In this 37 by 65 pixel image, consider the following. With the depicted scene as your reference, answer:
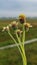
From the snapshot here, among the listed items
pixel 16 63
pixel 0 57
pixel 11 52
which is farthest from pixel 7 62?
Result: pixel 11 52

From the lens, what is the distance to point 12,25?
58.5 inches

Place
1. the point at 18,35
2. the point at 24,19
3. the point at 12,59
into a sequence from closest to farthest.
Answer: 1. the point at 24,19
2. the point at 18,35
3. the point at 12,59

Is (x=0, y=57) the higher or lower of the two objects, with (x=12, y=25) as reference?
lower

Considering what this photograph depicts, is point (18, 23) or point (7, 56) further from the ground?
point (18, 23)

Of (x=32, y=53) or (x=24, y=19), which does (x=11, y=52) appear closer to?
(x=32, y=53)

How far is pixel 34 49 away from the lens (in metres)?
16.5

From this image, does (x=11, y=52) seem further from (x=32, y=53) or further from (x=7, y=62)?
(x=7, y=62)

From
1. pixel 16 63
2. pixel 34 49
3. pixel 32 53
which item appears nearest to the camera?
pixel 16 63

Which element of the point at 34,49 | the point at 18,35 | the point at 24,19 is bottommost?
the point at 34,49

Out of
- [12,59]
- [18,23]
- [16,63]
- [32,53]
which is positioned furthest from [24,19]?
[32,53]

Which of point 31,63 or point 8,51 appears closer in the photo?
point 31,63

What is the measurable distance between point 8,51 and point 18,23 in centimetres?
1476

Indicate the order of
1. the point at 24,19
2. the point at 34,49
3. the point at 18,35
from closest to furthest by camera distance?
the point at 24,19 → the point at 18,35 → the point at 34,49

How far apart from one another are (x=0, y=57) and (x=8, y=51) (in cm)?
164
